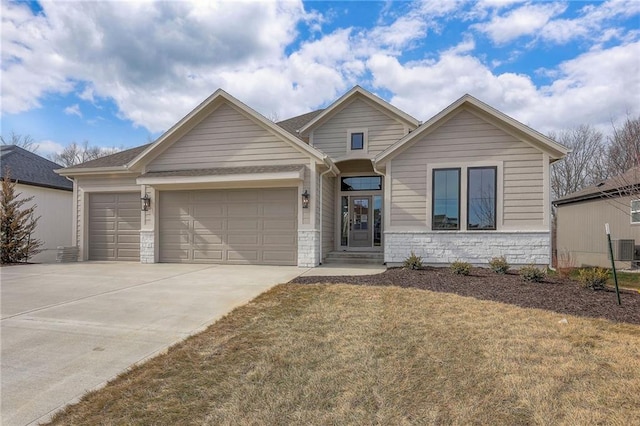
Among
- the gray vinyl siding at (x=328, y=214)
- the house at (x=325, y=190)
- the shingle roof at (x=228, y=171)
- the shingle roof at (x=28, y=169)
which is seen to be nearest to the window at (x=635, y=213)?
the house at (x=325, y=190)

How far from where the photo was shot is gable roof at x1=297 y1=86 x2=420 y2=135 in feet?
40.2

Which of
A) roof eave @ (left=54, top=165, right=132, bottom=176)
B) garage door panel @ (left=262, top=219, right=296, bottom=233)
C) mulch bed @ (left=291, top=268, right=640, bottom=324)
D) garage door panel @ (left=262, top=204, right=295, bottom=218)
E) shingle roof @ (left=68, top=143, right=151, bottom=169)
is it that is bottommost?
mulch bed @ (left=291, top=268, right=640, bottom=324)

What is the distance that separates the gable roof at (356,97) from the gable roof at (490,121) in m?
2.30

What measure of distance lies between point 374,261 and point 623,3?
9.39 metres

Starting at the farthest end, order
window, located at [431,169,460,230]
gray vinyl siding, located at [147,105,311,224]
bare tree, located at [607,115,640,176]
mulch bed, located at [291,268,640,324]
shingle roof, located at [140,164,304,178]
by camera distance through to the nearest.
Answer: gray vinyl siding, located at [147,105,311,224] < shingle roof, located at [140,164,304,178] < window, located at [431,169,460,230] < bare tree, located at [607,115,640,176] < mulch bed, located at [291,268,640,324]

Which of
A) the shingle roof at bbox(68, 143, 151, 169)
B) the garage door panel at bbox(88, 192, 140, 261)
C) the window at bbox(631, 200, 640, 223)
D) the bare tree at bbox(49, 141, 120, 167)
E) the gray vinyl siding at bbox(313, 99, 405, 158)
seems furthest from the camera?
the bare tree at bbox(49, 141, 120, 167)

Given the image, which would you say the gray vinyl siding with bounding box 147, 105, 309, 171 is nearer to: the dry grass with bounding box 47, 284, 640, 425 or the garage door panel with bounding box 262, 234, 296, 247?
the garage door panel with bounding box 262, 234, 296, 247

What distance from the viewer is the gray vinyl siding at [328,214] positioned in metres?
11.7

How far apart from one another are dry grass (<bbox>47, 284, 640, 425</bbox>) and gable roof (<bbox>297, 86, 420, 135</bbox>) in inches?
340

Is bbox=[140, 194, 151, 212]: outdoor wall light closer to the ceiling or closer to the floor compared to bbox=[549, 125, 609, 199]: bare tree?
closer to the floor

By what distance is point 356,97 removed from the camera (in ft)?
41.7

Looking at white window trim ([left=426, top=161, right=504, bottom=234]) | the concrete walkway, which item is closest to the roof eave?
the concrete walkway

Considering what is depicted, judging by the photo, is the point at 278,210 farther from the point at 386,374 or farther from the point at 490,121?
the point at 386,374

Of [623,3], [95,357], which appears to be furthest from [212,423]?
[623,3]
